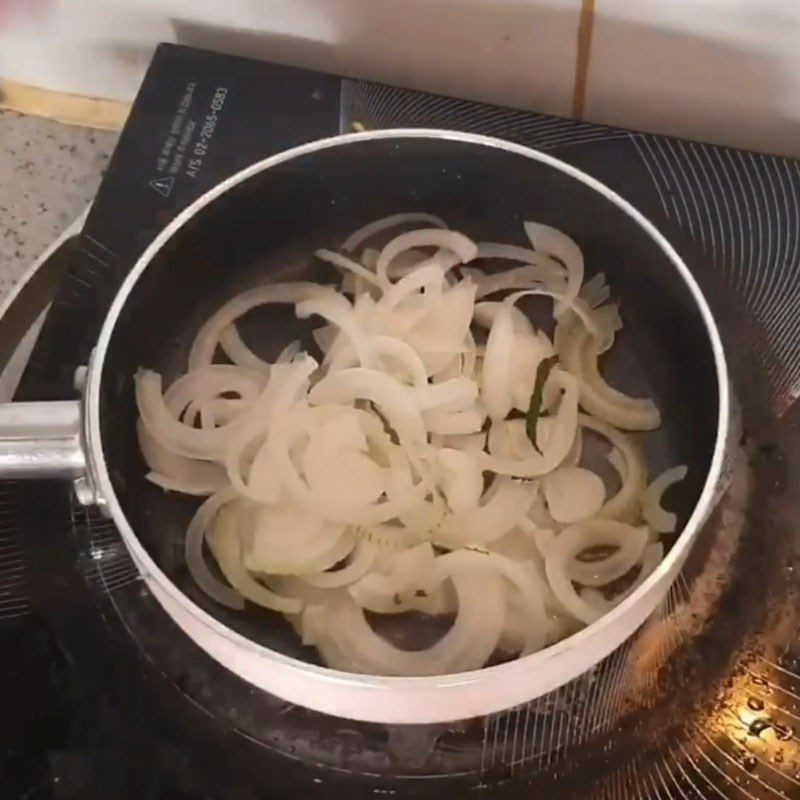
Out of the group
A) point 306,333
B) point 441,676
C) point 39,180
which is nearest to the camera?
point 441,676

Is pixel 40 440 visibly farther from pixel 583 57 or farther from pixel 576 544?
Answer: pixel 583 57

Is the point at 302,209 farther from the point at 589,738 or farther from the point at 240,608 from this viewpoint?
the point at 589,738

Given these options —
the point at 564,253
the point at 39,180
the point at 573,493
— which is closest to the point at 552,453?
the point at 573,493

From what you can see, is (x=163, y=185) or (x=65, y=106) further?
(x=65, y=106)

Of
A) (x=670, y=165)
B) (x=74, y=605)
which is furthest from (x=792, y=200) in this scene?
(x=74, y=605)

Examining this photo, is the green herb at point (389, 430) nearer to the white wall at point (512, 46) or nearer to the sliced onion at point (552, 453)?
the sliced onion at point (552, 453)

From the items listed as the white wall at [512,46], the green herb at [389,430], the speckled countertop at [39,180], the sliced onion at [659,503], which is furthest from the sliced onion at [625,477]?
the speckled countertop at [39,180]

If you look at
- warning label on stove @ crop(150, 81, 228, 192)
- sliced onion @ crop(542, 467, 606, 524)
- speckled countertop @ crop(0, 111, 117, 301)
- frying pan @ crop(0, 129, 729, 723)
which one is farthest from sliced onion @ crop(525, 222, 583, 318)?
speckled countertop @ crop(0, 111, 117, 301)
